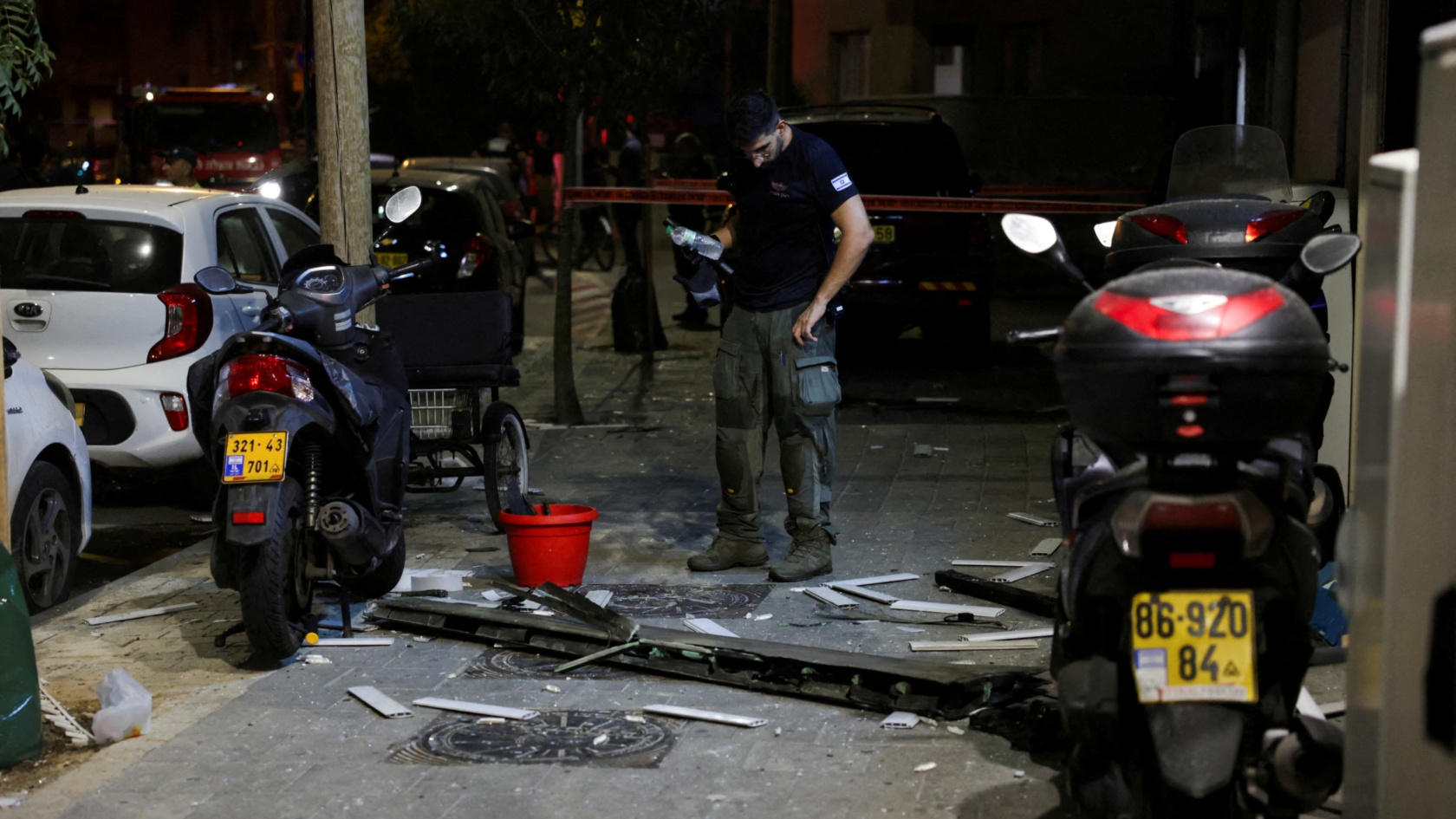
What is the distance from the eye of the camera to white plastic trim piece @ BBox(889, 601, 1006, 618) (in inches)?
253

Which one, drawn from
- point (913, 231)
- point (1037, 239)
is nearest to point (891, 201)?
point (913, 231)

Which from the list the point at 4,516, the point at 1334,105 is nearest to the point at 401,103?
the point at 1334,105

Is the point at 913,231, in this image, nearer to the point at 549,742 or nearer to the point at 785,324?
the point at 785,324

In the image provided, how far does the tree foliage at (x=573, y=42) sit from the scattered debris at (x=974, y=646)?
6.15 m

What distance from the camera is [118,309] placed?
8156 millimetres

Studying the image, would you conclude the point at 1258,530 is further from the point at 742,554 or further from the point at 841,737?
the point at 742,554

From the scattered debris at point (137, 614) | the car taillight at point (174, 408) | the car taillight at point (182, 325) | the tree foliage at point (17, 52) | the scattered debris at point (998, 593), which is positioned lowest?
the scattered debris at point (137, 614)

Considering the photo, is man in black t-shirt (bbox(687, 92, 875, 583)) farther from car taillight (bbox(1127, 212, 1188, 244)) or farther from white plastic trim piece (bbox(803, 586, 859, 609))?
car taillight (bbox(1127, 212, 1188, 244))

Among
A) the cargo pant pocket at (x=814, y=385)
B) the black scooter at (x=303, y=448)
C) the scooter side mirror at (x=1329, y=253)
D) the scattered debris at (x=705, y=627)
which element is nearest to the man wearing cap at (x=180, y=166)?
the black scooter at (x=303, y=448)

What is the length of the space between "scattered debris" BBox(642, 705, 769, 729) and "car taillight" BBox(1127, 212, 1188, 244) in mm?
1951

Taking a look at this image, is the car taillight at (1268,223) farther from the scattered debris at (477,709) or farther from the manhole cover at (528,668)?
the scattered debris at (477,709)

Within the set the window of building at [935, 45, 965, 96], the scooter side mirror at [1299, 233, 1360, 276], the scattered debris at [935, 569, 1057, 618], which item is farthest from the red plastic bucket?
the window of building at [935, 45, 965, 96]

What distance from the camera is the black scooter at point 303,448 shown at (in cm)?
572

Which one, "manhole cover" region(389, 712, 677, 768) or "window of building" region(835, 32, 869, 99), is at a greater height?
"window of building" region(835, 32, 869, 99)
